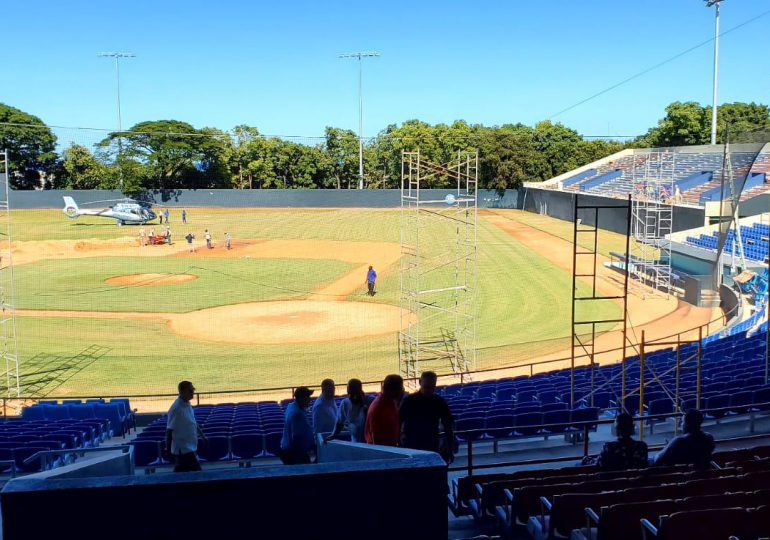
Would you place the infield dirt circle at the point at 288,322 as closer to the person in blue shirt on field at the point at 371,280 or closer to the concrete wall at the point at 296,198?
the person in blue shirt on field at the point at 371,280

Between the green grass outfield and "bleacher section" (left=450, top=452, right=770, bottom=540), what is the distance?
1284 cm

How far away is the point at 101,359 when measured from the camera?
21375 millimetres

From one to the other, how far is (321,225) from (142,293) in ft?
93.0

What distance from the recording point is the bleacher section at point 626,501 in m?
4.57

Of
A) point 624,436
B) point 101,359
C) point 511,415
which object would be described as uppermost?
point 624,436

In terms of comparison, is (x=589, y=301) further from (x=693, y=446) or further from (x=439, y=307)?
(x=693, y=446)

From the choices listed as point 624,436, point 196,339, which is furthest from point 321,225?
point 624,436

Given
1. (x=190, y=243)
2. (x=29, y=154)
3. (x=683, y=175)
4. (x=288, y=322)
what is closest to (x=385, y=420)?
(x=288, y=322)

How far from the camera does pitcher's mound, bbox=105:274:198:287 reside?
3450 cm

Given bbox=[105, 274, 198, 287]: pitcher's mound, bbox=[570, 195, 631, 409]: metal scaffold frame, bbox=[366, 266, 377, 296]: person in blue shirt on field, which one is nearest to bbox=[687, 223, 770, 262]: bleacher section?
bbox=[570, 195, 631, 409]: metal scaffold frame

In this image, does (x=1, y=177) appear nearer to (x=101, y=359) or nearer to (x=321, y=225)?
(x=321, y=225)

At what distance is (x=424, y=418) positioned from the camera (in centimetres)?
633

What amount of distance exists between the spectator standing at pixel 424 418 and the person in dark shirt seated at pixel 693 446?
207 centimetres

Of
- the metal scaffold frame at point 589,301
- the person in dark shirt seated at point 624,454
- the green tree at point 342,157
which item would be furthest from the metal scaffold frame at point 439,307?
the green tree at point 342,157
